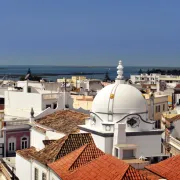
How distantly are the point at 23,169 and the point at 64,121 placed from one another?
7362 mm

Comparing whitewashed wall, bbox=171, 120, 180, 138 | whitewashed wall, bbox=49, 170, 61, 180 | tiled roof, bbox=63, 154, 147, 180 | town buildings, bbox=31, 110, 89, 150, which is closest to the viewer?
tiled roof, bbox=63, 154, 147, 180

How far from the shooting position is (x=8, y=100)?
154 feet

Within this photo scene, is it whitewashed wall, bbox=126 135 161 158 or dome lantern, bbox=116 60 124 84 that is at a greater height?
dome lantern, bbox=116 60 124 84

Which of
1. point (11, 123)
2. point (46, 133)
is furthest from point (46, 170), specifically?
point (11, 123)

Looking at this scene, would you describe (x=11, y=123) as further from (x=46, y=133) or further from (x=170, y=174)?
(x=170, y=174)

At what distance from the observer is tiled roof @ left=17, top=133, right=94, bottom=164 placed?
2169cm

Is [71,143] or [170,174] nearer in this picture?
[170,174]

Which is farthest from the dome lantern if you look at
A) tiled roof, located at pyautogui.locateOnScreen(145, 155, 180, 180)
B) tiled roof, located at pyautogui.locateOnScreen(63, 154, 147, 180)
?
tiled roof, located at pyautogui.locateOnScreen(63, 154, 147, 180)

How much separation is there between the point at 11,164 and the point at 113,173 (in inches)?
600

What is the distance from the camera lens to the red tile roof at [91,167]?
16203 mm

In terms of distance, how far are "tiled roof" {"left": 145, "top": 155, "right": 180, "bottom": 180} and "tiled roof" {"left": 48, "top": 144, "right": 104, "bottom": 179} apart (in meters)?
2.64

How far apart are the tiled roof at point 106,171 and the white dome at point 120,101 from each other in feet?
21.0

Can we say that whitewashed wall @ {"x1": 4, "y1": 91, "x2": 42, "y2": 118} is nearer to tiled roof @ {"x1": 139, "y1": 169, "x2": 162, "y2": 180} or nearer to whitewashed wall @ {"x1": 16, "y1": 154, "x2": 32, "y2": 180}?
whitewashed wall @ {"x1": 16, "y1": 154, "x2": 32, "y2": 180}

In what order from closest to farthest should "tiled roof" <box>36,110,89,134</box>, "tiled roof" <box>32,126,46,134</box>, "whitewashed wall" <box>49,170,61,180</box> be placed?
"whitewashed wall" <box>49,170,61,180</box>, "tiled roof" <box>32,126,46,134</box>, "tiled roof" <box>36,110,89,134</box>
